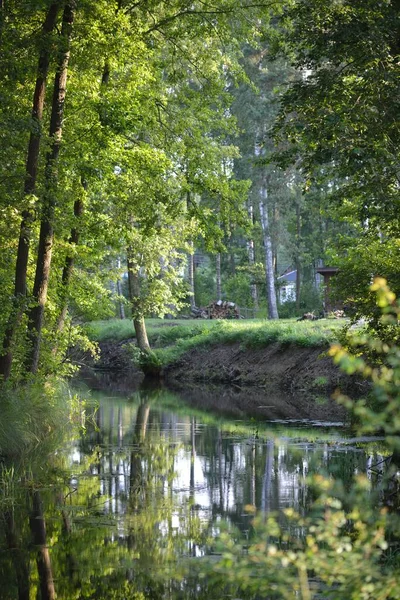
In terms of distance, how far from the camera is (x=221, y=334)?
36438 mm

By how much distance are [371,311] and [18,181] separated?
6558 millimetres

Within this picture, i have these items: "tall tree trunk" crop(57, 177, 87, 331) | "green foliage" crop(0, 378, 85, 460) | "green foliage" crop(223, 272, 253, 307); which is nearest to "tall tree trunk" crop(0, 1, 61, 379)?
"green foliage" crop(0, 378, 85, 460)

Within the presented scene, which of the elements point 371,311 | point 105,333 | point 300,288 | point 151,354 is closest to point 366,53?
point 371,311

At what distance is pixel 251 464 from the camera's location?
15.3 m

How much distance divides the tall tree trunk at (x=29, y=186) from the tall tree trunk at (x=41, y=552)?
14.9ft

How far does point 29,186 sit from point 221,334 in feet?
67.2

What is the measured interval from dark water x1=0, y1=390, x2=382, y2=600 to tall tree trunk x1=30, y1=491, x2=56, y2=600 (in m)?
0.01

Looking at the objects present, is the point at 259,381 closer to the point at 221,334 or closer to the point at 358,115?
the point at 221,334

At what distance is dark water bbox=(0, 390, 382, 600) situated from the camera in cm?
901

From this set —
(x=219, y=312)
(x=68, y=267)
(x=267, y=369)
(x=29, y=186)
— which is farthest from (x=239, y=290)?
(x=29, y=186)

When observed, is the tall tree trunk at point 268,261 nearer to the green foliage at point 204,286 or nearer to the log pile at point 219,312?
the log pile at point 219,312

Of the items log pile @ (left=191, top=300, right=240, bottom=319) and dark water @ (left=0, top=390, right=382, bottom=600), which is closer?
dark water @ (left=0, top=390, right=382, bottom=600)

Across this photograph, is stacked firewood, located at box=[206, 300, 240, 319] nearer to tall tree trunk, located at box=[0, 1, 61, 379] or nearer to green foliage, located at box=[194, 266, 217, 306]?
green foliage, located at box=[194, 266, 217, 306]

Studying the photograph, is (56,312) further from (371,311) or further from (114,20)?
(371,311)
